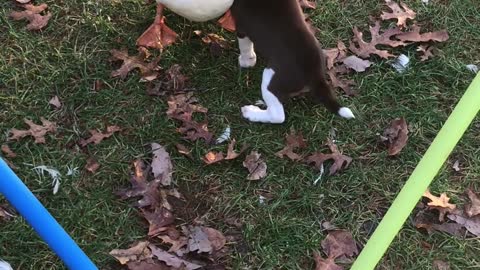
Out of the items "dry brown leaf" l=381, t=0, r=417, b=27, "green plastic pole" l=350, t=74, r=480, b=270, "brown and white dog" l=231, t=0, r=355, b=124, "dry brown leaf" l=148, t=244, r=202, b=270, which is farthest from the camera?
"dry brown leaf" l=381, t=0, r=417, b=27

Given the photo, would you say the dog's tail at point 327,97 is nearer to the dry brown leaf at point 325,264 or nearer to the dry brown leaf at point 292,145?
the dry brown leaf at point 292,145

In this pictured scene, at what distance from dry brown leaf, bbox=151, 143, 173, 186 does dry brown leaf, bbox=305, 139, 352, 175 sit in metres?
0.71

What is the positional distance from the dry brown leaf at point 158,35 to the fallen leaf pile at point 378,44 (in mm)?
919

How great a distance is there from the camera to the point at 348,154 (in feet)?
13.0

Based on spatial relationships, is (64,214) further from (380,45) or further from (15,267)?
(380,45)

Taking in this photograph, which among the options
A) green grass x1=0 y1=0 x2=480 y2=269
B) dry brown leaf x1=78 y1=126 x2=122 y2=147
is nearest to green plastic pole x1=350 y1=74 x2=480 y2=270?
green grass x1=0 y1=0 x2=480 y2=269

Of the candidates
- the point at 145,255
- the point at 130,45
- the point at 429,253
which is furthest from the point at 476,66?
the point at 145,255

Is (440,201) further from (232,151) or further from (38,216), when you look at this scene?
(38,216)

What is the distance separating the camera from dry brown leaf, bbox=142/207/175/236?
3.54 m

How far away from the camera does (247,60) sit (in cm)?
420

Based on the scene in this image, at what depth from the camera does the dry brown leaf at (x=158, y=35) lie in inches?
167

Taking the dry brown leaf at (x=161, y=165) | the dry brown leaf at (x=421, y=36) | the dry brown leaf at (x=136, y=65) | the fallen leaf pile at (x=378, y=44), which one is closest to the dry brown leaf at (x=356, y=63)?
the fallen leaf pile at (x=378, y=44)

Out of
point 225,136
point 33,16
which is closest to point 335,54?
point 225,136

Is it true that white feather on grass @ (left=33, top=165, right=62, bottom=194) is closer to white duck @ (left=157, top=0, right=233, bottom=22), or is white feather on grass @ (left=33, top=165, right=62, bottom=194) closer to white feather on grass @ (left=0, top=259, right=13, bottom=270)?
white feather on grass @ (left=0, top=259, right=13, bottom=270)
